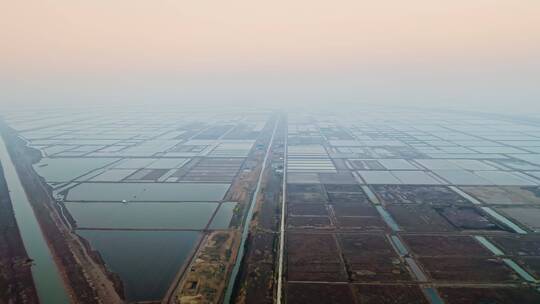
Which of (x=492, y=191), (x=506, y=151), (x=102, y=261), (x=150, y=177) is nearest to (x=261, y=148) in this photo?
(x=150, y=177)

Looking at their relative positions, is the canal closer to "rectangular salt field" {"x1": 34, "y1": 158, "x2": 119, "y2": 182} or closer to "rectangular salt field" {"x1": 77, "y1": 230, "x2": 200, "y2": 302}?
"rectangular salt field" {"x1": 77, "y1": 230, "x2": 200, "y2": 302}

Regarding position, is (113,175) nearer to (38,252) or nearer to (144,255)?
(38,252)

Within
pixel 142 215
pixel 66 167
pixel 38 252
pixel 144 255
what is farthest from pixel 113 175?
pixel 144 255

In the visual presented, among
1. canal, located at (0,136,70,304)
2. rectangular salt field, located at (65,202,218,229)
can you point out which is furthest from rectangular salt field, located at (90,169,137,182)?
rectangular salt field, located at (65,202,218,229)

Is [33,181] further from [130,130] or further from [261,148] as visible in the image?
[130,130]

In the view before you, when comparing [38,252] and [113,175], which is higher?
[113,175]
